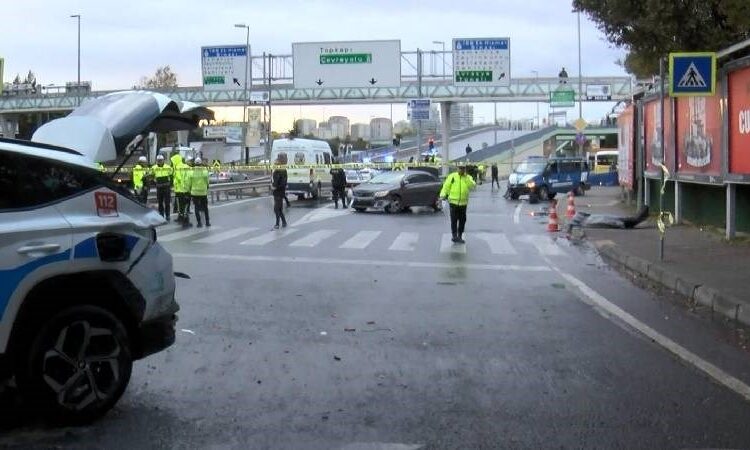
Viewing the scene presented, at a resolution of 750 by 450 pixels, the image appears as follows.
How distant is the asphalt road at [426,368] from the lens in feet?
15.7

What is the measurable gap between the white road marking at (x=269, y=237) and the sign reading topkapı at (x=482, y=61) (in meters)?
25.9

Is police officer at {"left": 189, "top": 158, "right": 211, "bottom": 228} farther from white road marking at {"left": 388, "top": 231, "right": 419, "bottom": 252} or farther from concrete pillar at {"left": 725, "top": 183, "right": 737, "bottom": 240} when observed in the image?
concrete pillar at {"left": 725, "top": 183, "right": 737, "bottom": 240}

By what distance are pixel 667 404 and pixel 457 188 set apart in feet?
37.1

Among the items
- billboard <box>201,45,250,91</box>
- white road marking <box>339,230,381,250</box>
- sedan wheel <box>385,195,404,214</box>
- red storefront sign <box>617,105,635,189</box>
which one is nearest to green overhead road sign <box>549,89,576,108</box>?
billboard <box>201,45,250,91</box>

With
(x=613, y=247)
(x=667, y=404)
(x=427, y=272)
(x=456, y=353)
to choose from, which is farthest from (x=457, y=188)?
(x=667, y=404)

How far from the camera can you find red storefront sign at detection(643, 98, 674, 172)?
18891mm

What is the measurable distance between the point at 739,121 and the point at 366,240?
7.69 metres

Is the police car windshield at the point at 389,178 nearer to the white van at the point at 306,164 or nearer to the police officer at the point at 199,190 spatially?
the white van at the point at 306,164

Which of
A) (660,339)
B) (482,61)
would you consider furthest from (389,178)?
(660,339)

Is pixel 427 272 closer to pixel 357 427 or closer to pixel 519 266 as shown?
pixel 519 266

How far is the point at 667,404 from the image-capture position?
5.37 m

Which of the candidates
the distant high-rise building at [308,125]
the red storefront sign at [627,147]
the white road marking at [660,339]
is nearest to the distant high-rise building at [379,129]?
the distant high-rise building at [308,125]

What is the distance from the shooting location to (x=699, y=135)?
53.7ft

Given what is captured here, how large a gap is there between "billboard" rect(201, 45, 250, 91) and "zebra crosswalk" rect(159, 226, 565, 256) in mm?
26415
